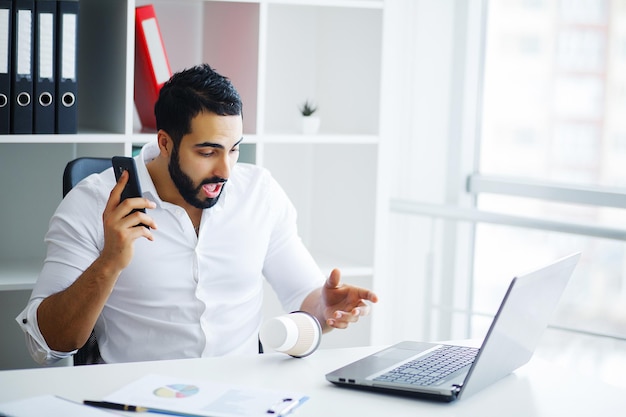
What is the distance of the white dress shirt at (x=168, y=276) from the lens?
75.4 inches

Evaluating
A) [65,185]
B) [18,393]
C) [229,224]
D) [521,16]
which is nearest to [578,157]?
[521,16]

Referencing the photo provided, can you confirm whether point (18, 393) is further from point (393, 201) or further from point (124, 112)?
point (393, 201)

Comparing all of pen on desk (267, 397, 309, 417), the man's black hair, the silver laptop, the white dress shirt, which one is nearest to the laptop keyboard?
the silver laptop

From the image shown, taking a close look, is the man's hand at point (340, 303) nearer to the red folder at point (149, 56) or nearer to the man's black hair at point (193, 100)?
the man's black hair at point (193, 100)

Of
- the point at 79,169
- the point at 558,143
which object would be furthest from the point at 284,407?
the point at 558,143

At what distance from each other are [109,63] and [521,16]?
1.46 m

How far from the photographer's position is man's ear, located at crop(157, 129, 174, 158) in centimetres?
202

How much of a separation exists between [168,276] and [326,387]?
2.02 feet

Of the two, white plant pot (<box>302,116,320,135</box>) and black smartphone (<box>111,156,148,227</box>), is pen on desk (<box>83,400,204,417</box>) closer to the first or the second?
black smartphone (<box>111,156,148,227</box>)

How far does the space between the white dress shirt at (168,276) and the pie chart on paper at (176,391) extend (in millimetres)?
535

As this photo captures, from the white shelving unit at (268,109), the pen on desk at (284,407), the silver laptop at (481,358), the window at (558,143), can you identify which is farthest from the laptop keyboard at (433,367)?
the window at (558,143)

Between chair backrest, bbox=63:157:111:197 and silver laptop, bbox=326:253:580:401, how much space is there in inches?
32.6

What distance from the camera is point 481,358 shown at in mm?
1409

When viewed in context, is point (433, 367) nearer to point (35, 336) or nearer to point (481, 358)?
point (481, 358)
